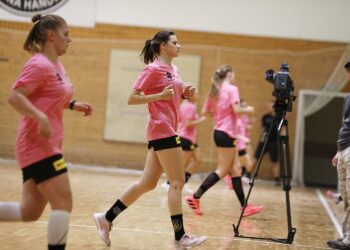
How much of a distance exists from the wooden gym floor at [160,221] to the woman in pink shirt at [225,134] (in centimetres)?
27

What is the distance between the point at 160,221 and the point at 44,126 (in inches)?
118

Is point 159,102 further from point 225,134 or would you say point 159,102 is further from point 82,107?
point 225,134

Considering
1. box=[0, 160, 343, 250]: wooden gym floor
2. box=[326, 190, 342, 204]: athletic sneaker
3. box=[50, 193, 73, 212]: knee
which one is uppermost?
box=[50, 193, 73, 212]: knee

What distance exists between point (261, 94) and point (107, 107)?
3680 millimetres

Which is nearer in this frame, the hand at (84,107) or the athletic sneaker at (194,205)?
the hand at (84,107)

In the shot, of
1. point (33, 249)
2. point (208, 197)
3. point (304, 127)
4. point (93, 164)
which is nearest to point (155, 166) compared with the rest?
point (33, 249)

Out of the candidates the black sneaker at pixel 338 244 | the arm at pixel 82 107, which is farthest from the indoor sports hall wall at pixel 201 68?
the arm at pixel 82 107

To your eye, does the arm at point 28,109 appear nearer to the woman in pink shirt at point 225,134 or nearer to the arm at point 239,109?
the woman in pink shirt at point 225,134

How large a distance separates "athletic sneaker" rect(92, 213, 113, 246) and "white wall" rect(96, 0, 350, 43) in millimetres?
8336

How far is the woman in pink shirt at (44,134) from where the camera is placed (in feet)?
9.54

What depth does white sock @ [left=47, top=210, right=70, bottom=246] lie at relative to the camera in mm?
2955

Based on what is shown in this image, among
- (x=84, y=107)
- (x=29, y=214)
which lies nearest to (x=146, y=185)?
(x=84, y=107)

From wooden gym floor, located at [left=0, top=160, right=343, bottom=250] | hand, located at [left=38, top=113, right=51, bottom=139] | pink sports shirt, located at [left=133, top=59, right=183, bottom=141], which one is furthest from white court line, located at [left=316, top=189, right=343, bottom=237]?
hand, located at [left=38, top=113, right=51, bottom=139]

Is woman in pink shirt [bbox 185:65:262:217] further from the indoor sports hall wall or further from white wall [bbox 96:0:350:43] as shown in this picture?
the indoor sports hall wall
